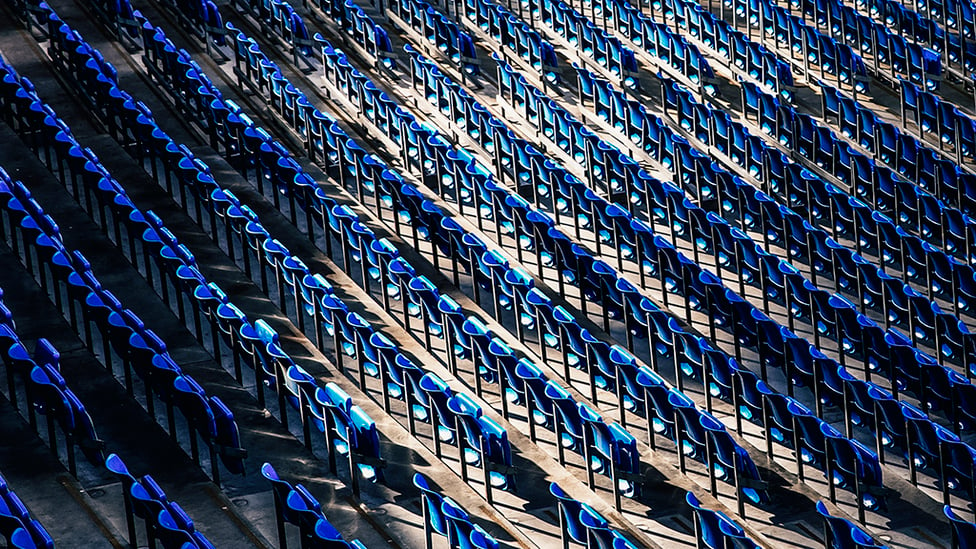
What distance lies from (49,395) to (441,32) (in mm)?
10222

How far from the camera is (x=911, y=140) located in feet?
56.0

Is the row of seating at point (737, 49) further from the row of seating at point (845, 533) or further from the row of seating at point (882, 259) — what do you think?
the row of seating at point (845, 533)

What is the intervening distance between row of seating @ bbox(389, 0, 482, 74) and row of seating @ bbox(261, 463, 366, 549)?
10342mm

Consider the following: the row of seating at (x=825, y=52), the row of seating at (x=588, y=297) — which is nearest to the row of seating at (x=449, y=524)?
the row of seating at (x=588, y=297)

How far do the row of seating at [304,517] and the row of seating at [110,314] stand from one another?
1047 mm

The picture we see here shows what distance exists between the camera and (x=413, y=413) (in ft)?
42.0

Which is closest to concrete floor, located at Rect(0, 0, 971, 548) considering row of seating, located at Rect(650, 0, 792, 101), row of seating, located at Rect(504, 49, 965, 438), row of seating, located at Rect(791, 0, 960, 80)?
row of seating, located at Rect(504, 49, 965, 438)

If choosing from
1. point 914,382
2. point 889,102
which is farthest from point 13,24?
point 914,382

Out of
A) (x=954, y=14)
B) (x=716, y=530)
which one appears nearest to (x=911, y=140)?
(x=954, y=14)

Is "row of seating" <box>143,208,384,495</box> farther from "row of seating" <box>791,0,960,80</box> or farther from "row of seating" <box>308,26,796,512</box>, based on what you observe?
"row of seating" <box>791,0,960,80</box>

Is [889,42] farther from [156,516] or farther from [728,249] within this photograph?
[156,516]

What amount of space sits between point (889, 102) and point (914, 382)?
7.75m

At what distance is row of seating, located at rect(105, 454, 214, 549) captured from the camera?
10.1m

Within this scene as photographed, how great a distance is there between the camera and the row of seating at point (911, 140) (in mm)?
16469
